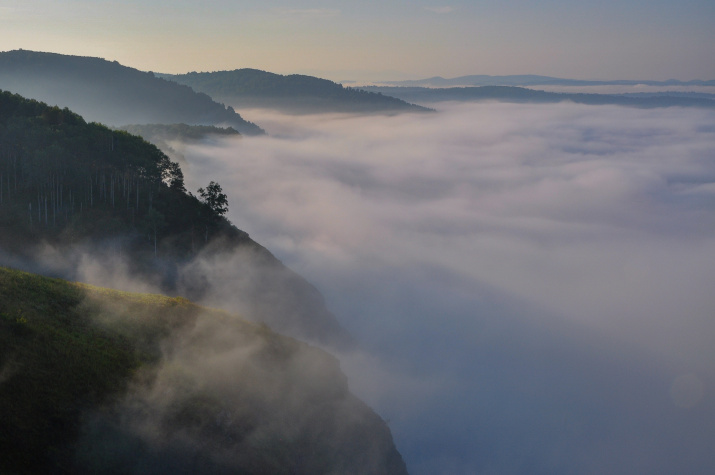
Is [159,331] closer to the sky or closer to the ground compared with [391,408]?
closer to the sky

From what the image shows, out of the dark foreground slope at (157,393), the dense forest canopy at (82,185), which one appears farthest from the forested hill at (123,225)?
the dark foreground slope at (157,393)

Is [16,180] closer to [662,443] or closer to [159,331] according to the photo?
[159,331]

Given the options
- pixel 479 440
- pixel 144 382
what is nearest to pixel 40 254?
pixel 144 382

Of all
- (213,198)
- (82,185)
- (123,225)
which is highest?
(82,185)

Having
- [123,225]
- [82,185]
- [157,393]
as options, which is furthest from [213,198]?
[157,393]

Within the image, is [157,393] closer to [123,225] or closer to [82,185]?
[123,225]

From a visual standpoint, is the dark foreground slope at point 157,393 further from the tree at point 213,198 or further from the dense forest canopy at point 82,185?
the tree at point 213,198
